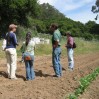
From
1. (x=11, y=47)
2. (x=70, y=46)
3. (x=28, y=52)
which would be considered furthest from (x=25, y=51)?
(x=70, y=46)

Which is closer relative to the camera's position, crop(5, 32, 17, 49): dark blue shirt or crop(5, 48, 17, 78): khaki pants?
crop(5, 32, 17, 49): dark blue shirt

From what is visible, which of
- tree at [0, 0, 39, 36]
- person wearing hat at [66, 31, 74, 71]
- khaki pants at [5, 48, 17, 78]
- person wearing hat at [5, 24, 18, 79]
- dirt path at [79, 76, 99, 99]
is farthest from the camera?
tree at [0, 0, 39, 36]

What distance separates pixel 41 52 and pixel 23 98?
15.7 m

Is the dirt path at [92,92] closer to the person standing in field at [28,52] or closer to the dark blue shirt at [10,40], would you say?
the person standing in field at [28,52]

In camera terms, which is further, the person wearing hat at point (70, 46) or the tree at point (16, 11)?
the tree at point (16, 11)

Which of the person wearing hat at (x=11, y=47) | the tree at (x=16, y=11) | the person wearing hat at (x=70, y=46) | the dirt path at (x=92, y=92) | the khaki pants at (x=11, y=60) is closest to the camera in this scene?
the dirt path at (x=92, y=92)

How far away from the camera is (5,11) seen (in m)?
38.9

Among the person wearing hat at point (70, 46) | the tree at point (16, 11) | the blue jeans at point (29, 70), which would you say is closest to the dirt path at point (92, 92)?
the blue jeans at point (29, 70)

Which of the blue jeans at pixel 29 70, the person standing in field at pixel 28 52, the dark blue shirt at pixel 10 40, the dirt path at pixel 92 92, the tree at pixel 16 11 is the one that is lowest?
the dirt path at pixel 92 92

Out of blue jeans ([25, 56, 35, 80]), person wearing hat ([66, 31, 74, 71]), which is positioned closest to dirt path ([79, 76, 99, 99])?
blue jeans ([25, 56, 35, 80])

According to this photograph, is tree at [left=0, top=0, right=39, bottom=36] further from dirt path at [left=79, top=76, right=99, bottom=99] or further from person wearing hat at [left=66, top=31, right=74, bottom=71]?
dirt path at [left=79, top=76, right=99, bottom=99]

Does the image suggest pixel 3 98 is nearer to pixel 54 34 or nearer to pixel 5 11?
pixel 54 34

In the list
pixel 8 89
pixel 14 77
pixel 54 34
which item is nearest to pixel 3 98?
pixel 8 89

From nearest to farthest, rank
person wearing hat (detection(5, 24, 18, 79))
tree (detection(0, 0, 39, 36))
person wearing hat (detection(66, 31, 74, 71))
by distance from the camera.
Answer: person wearing hat (detection(5, 24, 18, 79)) → person wearing hat (detection(66, 31, 74, 71)) → tree (detection(0, 0, 39, 36))
